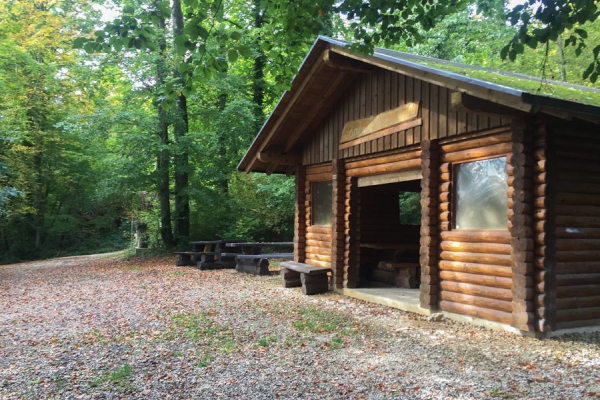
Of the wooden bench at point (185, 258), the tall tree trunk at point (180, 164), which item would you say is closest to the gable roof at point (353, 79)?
the wooden bench at point (185, 258)

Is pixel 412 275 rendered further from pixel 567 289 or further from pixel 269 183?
pixel 269 183

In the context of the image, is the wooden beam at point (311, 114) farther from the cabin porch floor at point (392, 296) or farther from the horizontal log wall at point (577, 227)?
the horizontal log wall at point (577, 227)

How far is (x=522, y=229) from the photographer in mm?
6520

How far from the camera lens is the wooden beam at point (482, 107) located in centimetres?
643

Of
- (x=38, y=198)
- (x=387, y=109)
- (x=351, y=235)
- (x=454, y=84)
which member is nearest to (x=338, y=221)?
(x=351, y=235)

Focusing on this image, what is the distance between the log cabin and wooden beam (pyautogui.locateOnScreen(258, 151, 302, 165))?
1.5 inches

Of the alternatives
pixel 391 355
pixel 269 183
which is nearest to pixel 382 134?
pixel 391 355

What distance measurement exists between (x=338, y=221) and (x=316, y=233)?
127 cm

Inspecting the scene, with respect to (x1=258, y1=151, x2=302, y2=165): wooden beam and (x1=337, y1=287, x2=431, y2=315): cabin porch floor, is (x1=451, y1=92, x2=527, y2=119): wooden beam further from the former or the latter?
(x1=258, y1=151, x2=302, y2=165): wooden beam

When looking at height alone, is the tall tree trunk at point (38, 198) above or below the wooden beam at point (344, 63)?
below

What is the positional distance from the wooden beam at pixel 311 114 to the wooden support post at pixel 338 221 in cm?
133

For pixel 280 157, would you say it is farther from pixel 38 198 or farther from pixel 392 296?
pixel 38 198

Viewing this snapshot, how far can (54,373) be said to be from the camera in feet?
18.4

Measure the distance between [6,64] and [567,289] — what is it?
2400cm
